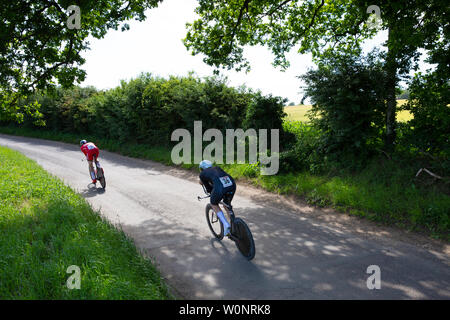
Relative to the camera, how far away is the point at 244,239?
532 cm

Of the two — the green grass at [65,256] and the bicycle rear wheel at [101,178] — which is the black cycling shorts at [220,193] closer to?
the green grass at [65,256]

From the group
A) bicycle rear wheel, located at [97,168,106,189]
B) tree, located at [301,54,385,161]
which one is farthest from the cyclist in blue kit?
bicycle rear wheel, located at [97,168,106,189]

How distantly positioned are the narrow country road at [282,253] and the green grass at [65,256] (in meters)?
0.55

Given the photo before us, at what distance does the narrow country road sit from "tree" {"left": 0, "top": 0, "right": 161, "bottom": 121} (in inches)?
225

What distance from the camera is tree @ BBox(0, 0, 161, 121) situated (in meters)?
Result: 9.62

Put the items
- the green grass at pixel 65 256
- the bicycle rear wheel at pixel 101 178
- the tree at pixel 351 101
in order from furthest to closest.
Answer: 1. the bicycle rear wheel at pixel 101 178
2. the tree at pixel 351 101
3. the green grass at pixel 65 256

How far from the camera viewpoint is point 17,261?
4312 millimetres

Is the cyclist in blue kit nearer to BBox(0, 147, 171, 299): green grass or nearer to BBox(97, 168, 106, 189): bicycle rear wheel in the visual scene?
BBox(0, 147, 171, 299): green grass

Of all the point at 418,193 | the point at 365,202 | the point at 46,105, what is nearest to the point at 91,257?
the point at 365,202

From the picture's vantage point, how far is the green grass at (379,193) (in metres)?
6.60

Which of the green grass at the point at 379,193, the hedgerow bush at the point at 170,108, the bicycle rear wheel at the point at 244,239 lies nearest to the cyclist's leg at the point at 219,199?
the bicycle rear wheel at the point at 244,239

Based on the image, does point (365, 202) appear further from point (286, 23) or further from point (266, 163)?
point (286, 23)

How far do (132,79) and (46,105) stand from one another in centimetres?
1665
